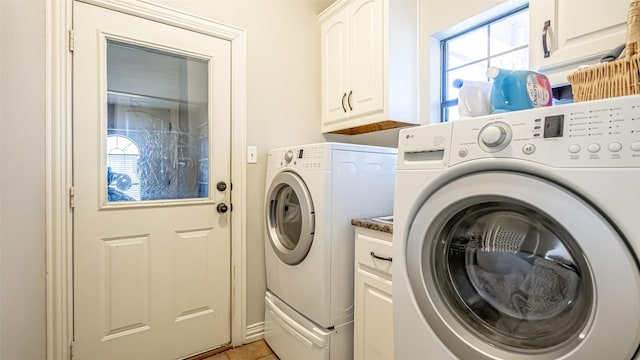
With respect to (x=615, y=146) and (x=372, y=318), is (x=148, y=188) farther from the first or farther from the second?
(x=615, y=146)

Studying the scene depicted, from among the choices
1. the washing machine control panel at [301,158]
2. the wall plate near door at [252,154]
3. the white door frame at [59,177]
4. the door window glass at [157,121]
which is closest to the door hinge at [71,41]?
the white door frame at [59,177]

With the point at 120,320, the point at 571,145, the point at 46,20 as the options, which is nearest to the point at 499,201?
the point at 571,145

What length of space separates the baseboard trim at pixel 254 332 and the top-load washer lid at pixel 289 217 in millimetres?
593

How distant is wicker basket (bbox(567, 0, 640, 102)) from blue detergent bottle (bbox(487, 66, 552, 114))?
0.10 meters

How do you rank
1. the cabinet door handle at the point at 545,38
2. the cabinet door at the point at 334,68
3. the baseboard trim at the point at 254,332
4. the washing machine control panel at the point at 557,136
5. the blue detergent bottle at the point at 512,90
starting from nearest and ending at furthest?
the washing machine control panel at the point at 557,136 < the blue detergent bottle at the point at 512,90 < the cabinet door handle at the point at 545,38 < the baseboard trim at the point at 254,332 < the cabinet door at the point at 334,68

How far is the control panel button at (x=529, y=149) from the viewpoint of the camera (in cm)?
62

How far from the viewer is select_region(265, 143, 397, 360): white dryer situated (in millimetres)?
1326

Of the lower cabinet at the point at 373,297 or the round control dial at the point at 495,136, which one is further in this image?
the lower cabinet at the point at 373,297

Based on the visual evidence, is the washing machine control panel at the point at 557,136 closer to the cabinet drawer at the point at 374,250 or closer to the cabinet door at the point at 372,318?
the cabinet drawer at the point at 374,250

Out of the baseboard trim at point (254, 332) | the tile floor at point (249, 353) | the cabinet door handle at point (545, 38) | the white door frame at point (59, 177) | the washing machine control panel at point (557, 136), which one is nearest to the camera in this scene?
the washing machine control panel at point (557, 136)

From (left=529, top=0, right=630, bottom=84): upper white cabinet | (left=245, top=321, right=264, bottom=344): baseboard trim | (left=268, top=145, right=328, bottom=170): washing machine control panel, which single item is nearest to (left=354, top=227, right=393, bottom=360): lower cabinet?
(left=268, top=145, right=328, bottom=170): washing machine control panel

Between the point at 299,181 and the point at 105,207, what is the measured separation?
0.99 m

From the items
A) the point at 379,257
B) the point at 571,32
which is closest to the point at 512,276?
the point at 379,257

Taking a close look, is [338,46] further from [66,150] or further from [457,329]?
[457,329]
